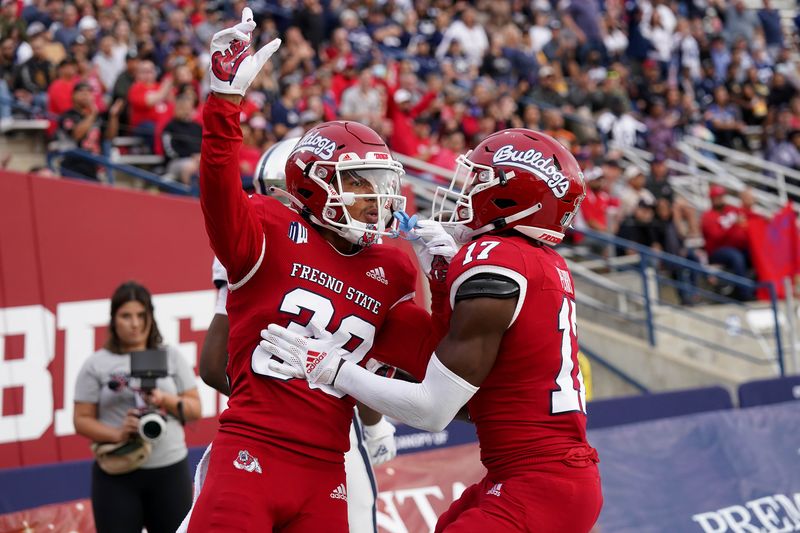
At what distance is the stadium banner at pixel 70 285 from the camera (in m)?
7.27

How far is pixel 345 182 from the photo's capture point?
12.2ft

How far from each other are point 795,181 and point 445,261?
525 inches

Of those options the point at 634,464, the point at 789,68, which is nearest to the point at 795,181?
the point at 789,68

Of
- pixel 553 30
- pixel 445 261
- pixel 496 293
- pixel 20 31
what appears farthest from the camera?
pixel 553 30

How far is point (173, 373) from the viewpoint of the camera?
5.72 meters

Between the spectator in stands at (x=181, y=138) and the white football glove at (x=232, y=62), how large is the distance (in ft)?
22.4

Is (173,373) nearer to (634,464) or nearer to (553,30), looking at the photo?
(634,464)

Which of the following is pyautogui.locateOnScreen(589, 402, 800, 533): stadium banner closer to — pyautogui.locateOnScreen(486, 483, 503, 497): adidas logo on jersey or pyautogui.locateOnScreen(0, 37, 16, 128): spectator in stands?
pyautogui.locateOnScreen(486, 483, 503, 497): adidas logo on jersey

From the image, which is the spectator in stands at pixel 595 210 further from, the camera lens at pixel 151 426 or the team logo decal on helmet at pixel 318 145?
the team logo decal on helmet at pixel 318 145

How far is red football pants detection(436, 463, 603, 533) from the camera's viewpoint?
3467 mm

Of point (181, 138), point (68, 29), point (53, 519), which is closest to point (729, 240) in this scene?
point (181, 138)

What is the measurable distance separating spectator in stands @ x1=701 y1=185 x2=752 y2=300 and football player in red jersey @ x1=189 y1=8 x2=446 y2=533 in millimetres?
9909

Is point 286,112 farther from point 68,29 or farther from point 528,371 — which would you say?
point 528,371

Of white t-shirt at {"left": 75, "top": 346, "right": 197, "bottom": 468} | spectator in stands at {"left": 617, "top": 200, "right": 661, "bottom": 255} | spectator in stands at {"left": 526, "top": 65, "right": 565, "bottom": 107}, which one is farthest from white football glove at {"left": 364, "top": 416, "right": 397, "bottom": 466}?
spectator in stands at {"left": 526, "top": 65, "right": 565, "bottom": 107}
